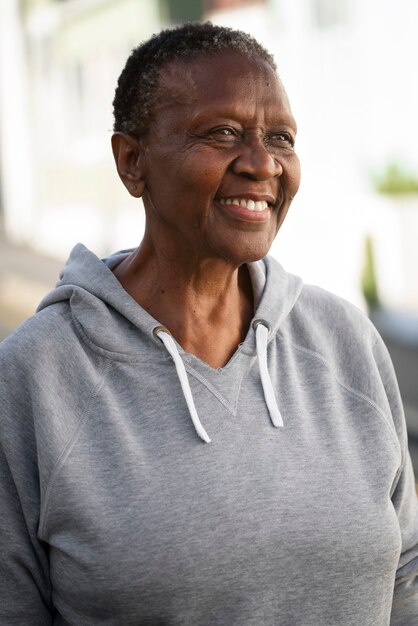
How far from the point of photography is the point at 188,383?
2092 mm

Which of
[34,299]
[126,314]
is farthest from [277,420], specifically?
[34,299]

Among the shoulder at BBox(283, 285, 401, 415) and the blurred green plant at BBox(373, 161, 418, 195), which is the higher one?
the shoulder at BBox(283, 285, 401, 415)

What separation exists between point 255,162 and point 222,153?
0.22 ft

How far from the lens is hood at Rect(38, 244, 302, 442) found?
2.11 m

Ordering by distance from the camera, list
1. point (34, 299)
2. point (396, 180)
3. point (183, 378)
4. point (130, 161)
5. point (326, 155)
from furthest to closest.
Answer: point (326, 155) < point (34, 299) < point (396, 180) < point (130, 161) < point (183, 378)

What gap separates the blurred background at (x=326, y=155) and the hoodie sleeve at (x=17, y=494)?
A: 571cm

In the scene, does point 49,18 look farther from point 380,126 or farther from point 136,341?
point 136,341

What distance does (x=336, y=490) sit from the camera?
2.06 meters

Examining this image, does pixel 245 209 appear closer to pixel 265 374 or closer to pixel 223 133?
pixel 223 133

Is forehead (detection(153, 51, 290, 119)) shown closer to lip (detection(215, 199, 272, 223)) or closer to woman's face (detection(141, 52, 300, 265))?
woman's face (detection(141, 52, 300, 265))

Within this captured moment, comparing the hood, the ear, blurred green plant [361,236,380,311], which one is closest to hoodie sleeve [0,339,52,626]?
the hood

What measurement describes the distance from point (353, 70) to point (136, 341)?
10.9m

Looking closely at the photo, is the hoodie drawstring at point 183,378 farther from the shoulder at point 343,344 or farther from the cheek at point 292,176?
the cheek at point 292,176

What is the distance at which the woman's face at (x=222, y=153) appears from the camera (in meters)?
2.04
